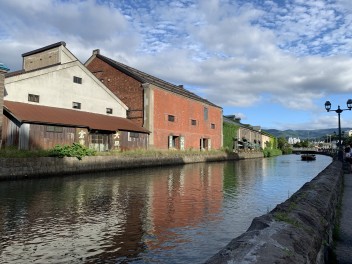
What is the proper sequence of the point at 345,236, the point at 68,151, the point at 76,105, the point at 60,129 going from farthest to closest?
1. the point at 76,105
2. the point at 60,129
3. the point at 68,151
4. the point at 345,236

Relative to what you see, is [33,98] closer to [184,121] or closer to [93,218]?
[93,218]

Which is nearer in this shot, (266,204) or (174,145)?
(266,204)

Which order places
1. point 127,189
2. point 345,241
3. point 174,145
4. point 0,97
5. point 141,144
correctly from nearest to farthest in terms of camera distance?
1. point 345,241
2. point 127,189
3. point 0,97
4. point 141,144
5. point 174,145

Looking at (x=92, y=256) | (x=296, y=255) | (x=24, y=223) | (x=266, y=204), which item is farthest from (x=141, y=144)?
(x=296, y=255)

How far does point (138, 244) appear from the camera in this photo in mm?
6766

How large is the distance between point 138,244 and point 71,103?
25.4 m

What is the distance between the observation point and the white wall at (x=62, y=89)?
25281mm

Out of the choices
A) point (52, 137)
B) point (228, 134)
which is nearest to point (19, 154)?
point (52, 137)

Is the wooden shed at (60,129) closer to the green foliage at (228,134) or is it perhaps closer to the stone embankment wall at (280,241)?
the stone embankment wall at (280,241)

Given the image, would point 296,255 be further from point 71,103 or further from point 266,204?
point 71,103

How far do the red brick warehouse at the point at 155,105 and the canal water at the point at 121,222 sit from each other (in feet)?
76.8

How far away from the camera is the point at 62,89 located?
28922 mm

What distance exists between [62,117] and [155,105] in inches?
566

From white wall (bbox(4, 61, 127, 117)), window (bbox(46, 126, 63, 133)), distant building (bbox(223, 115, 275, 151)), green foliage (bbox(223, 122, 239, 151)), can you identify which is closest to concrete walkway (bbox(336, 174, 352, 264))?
window (bbox(46, 126, 63, 133))
